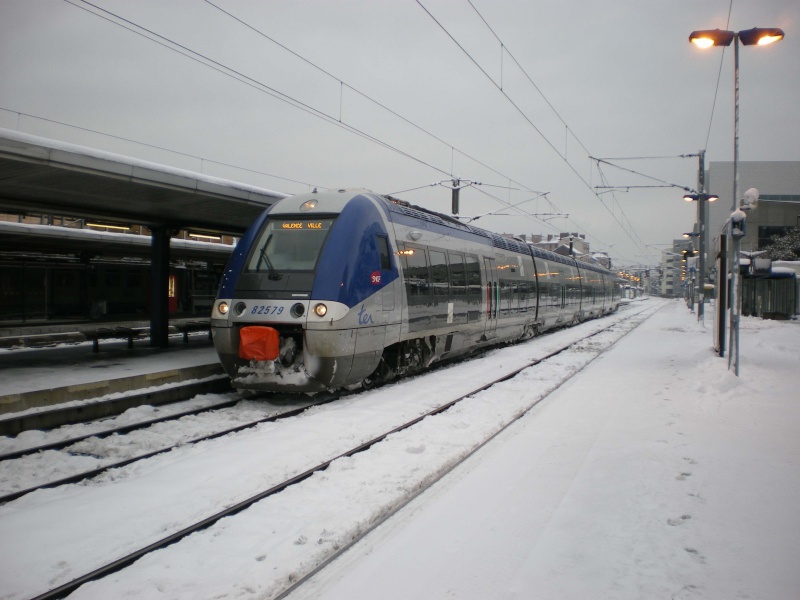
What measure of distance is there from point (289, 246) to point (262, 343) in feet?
5.51

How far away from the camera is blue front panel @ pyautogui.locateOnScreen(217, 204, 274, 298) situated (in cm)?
909

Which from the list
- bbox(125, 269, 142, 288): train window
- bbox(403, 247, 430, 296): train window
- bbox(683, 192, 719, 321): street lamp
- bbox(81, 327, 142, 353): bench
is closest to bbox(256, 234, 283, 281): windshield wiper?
bbox(403, 247, 430, 296): train window

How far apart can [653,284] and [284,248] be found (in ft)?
630

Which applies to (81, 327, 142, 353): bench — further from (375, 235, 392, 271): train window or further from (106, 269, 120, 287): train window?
(106, 269, 120, 287): train window

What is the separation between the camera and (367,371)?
9.34m

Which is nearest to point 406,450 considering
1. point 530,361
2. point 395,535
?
point 395,535

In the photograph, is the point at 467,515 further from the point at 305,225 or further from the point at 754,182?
the point at 754,182

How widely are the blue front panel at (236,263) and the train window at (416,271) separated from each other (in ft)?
8.48

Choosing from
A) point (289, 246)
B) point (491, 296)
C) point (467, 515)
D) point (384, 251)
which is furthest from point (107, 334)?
point (467, 515)

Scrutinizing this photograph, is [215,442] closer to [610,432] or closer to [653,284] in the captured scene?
[610,432]

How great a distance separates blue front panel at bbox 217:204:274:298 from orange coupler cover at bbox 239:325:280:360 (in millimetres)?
932

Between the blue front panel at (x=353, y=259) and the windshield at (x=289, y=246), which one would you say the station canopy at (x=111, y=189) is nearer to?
the windshield at (x=289, y=246)

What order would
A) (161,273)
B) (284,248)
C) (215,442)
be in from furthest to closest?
(161,273) < (284,248) < (215,442)

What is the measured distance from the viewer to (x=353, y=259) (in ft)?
28.6
